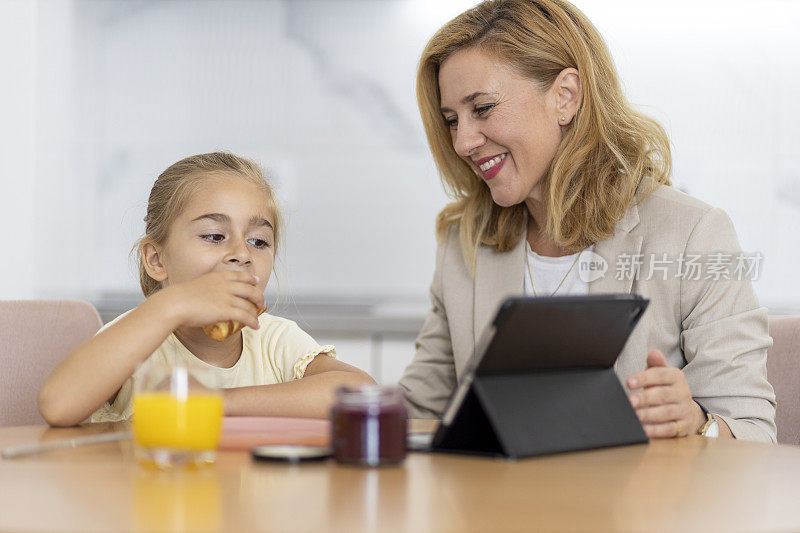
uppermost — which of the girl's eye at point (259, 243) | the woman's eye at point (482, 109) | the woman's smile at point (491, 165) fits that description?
the woman's eye at point (482, 109)

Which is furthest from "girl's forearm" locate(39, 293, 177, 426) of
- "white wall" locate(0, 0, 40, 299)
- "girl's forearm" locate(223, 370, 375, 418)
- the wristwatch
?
"white wall" locate(0, 0, 40, 299)

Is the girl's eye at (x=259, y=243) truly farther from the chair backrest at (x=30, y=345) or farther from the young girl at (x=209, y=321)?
the chair backrest at (x=30, y=345)

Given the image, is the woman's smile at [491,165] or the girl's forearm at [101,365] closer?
the girl's forearm at [101,365]

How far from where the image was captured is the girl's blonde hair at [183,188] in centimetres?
164

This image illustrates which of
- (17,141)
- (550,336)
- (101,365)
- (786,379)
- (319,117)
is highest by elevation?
(319,117)

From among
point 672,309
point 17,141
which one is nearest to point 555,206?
point 672,309

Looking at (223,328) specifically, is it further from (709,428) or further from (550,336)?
(709,428)

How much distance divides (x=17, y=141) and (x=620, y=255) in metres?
2.34

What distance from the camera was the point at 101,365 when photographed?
Result: 3.94ft

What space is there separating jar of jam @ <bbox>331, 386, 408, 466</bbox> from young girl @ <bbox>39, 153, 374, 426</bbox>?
0.38m

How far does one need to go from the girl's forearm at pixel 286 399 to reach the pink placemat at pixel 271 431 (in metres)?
0.02

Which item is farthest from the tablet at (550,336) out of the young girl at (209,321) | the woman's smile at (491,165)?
the woman's smile at (491,165)

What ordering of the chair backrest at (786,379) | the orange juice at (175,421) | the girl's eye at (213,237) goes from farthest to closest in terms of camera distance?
the chair backrest at (786,379) → the girl's eye at (213,237) → the orange juice at (175,421)

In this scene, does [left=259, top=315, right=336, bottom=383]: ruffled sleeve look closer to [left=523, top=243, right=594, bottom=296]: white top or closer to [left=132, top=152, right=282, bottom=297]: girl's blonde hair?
[left=132, top=152, right=282, bottom=297]: girl's blonde hair
